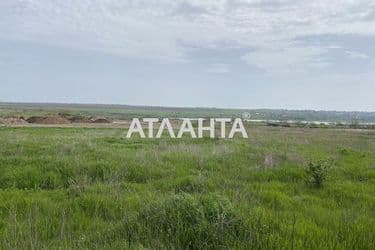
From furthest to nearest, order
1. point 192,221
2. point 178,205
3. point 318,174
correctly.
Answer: point 318,174 → point 178,205 → point 192,221

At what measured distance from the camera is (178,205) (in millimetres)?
5676

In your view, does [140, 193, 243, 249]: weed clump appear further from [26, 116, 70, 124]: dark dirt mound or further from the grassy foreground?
[26, 116, 70, 124]: dark dirt mound

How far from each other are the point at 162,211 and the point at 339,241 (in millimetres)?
2190

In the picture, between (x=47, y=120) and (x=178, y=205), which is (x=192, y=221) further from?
(x=47, y=120)

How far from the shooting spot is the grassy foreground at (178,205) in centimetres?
523

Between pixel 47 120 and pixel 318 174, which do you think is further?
pixel 47 120

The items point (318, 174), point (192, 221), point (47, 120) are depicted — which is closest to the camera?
point (192, 221)

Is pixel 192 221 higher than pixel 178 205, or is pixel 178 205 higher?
pixel 178 205

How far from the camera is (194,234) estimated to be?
5.27m

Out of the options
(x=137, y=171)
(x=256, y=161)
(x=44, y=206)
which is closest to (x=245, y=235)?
(x=44, y=206)

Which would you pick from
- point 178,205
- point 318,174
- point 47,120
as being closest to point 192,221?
point 178,205

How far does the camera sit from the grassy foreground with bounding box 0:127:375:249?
5227mm

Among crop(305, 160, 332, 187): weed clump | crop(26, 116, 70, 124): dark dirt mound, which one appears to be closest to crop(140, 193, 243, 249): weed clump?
crop(305, 160, 332, 187): weed clump

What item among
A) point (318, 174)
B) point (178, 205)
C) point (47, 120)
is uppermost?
point (178, 205)
